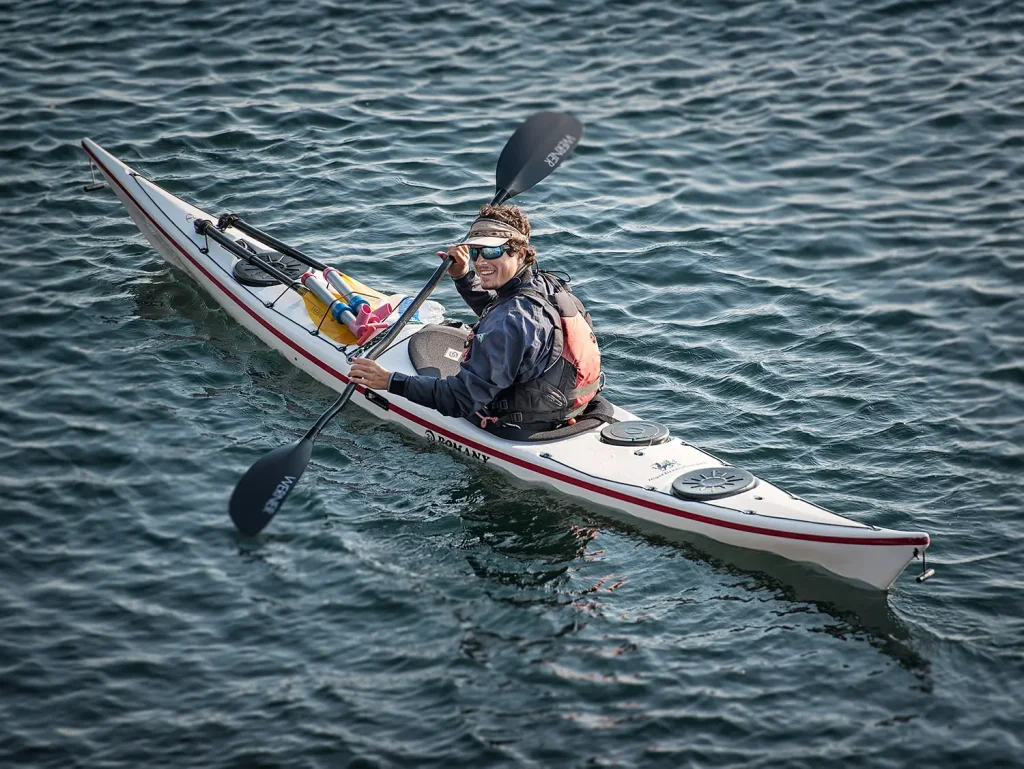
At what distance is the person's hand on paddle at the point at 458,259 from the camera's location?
6.26 meters

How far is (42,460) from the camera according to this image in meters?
5.95

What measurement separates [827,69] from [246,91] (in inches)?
220

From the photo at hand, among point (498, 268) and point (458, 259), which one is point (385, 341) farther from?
point (498, 268)

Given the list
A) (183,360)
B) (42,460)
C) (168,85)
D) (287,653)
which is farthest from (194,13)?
(287,653)

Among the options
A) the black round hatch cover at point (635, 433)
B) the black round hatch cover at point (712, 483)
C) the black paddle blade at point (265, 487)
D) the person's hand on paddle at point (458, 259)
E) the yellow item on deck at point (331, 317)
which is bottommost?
the black round hatch cover at point (712, 483)

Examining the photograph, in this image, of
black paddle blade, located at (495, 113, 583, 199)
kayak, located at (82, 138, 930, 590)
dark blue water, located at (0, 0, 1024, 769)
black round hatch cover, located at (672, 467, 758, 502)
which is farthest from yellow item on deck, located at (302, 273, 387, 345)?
black round hatch cover, located at (672, 467, 758, 502)

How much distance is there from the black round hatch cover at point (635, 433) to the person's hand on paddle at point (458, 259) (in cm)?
122

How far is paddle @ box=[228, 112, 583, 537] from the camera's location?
530 centimetres

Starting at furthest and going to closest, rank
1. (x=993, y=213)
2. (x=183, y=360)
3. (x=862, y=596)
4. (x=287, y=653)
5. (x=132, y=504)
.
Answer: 1. (x=993, y=213)
2. (x=183, y=360)
3. (x=132, y=504)
4. (x=862, y=596)
5. (x=287, y=653)

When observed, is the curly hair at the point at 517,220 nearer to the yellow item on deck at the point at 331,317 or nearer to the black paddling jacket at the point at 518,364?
the black paddling jacket at the point at 518,364

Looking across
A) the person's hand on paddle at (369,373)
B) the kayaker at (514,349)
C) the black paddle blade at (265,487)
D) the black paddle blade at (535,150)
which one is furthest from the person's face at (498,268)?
the black paddle blade at (535,150)

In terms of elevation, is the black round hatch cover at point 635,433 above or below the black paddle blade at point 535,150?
below

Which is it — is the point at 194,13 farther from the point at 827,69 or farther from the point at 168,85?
the point at 827,69

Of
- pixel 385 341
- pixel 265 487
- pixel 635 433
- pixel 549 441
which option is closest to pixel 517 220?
pixel 385 341
